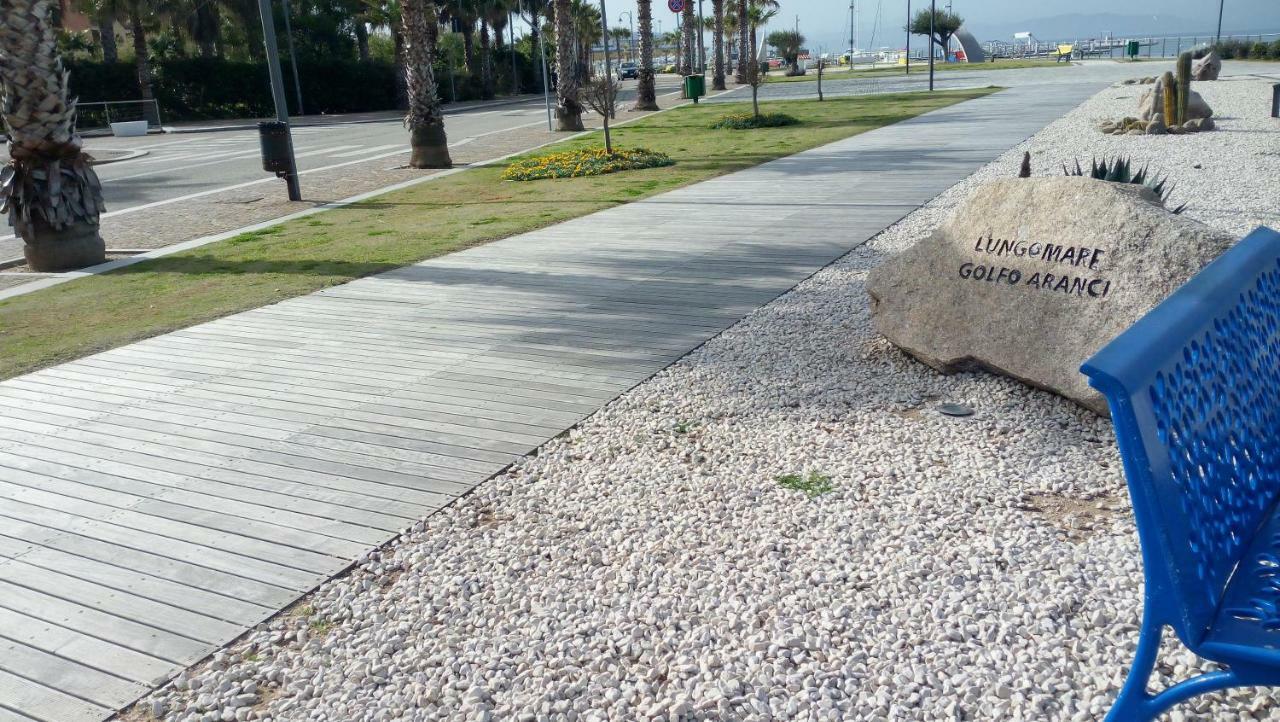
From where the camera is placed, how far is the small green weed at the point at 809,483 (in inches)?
165

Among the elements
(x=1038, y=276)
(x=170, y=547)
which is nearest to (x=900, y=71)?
(x=1038, y=276)

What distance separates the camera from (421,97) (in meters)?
18.4

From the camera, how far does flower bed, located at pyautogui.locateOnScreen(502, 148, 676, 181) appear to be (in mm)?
16594

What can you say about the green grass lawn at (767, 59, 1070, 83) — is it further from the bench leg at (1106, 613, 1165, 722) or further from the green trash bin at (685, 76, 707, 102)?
Result: the bench leg at (1106, 613, 1165, 722)

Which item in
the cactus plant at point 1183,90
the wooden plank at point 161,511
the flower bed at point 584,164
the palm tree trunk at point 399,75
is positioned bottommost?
the wooden plank at point 161,511

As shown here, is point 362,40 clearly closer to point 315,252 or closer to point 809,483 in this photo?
point 315,252

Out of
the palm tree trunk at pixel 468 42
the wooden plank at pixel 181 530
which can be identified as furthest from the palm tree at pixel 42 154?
the palm tree trunk at pixel 468 42

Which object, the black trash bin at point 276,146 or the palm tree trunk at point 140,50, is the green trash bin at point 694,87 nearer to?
the palm tree trunk at point 140,50

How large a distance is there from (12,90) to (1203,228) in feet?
34.9

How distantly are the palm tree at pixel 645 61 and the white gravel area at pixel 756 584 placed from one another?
99.4ft

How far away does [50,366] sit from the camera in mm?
6672

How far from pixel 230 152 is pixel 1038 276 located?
80.9ft

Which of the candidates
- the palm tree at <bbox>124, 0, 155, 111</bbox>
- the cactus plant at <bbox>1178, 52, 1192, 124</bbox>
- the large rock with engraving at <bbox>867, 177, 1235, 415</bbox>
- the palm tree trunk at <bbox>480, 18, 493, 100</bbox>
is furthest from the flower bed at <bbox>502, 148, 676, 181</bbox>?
the palm tree trunk at <bbox>480, 18, 493, 100</bbox>

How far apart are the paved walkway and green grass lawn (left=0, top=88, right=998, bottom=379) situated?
491 mm
